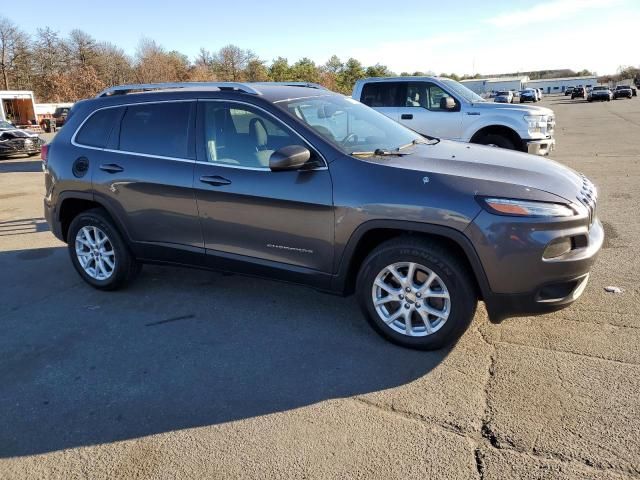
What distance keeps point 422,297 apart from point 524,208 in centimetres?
88

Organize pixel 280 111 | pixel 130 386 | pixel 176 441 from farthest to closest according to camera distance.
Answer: pixel 280 111 < pixel 130 386 < pixel 176 441

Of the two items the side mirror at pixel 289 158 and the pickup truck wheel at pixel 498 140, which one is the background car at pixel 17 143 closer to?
the pickup truck wheel at pixel 498 140

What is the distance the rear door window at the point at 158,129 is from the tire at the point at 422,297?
184cm

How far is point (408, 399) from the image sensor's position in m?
3.02

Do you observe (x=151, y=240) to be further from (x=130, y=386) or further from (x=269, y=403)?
(x=269, y=403)

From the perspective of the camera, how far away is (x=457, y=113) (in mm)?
10023

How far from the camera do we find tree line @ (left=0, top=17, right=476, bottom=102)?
59500 mm

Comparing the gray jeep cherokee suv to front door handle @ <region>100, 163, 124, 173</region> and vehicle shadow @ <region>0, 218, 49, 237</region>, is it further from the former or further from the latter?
vehicle shadow @ <region>0, 218, 49, 237</region>

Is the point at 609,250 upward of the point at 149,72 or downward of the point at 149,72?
downward

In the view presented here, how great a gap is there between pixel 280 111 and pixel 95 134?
2025 mm

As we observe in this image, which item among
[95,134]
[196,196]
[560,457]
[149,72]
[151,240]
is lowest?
[560,457]

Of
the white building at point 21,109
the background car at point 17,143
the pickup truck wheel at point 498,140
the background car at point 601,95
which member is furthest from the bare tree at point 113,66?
the pickup truck wheel at point 498,140

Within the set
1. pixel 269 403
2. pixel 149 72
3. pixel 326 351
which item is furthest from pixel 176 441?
pixel 149 72

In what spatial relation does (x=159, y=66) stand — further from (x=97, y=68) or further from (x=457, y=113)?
(x=457, y=113)
